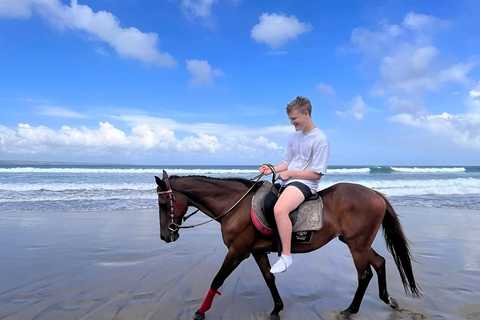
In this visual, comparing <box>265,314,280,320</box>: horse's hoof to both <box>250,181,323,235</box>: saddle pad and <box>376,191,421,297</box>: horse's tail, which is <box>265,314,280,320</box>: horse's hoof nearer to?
<box>250,181,323,235</box>: saddle pad

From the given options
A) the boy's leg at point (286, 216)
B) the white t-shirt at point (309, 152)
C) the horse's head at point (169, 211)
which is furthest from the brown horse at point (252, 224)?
the white t-shirt at point (309, 152)

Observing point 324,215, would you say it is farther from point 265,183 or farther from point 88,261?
point 88,261

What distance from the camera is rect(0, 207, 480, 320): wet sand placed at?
346 centimetres

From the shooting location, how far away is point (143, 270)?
478cm

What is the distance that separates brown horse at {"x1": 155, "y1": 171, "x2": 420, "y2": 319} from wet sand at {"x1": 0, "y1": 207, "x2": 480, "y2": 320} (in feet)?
1.44

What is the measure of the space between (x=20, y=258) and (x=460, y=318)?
618 centimetres

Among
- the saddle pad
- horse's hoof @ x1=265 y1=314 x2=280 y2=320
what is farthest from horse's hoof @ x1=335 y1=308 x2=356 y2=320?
the saddle pad

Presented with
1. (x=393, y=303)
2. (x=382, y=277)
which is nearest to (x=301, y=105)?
(x=382, y=277)

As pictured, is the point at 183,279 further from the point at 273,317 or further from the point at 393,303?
the point at 393,303

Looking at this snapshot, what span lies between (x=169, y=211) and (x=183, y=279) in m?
1.60

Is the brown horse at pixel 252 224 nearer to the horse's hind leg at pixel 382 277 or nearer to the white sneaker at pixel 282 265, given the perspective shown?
the horse's hind leg at pixel 382 277

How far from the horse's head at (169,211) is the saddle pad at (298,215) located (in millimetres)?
757

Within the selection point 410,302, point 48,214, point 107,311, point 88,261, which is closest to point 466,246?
point 410,302

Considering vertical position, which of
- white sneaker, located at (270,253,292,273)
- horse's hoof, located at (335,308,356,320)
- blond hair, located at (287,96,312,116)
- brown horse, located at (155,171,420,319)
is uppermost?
blond hair, located at (287,96,312,116)
